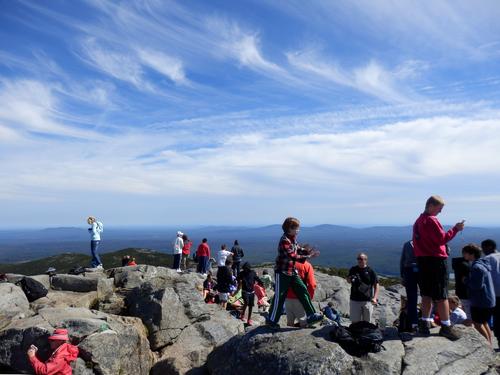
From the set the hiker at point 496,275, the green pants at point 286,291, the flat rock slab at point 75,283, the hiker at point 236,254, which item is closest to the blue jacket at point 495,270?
the hiker at point 496,275

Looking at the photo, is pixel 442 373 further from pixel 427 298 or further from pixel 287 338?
pixel 287 338

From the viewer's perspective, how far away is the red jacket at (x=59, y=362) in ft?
30.0

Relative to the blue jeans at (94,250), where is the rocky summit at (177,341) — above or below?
below

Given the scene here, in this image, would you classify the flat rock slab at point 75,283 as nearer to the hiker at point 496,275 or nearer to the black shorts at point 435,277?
the black shorts at point 435,277

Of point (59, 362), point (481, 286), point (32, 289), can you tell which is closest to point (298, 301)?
point (481, 286)

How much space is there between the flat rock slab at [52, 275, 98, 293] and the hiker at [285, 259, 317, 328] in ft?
40.3

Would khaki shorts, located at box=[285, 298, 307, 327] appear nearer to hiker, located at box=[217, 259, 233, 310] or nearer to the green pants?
the green pants

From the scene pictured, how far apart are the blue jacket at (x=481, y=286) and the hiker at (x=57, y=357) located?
10.2m

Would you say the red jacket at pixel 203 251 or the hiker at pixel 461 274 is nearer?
the hiker at pixel 461 274

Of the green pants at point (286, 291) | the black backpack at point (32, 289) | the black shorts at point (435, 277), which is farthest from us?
the black backpack at point (32, 289)

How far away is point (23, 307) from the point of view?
1491 cm

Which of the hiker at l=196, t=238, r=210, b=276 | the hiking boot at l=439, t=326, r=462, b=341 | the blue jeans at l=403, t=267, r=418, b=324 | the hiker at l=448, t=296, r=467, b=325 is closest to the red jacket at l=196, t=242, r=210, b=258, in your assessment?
the hiker at l=196, t=238, r=210, b=276

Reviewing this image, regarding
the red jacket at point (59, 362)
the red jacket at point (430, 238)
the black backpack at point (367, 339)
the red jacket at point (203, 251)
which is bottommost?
the red jacket at point (59, 362)

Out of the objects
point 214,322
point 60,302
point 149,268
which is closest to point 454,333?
point 214,322
